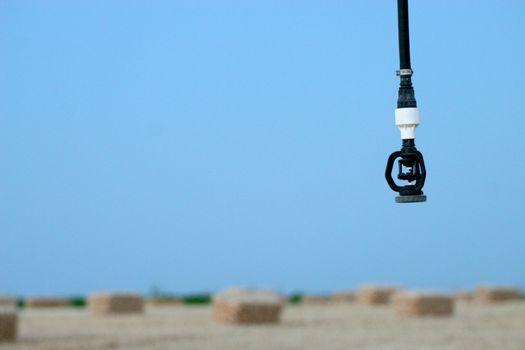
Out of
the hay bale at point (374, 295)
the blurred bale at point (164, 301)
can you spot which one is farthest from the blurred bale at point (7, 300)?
the hay bale at point (374, 295)

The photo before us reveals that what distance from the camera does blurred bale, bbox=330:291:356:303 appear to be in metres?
Answer: 35.9

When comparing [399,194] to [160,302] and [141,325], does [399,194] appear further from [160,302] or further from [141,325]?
[160,302]

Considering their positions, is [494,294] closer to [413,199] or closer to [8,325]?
[8,325]

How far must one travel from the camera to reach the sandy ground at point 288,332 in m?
17.5

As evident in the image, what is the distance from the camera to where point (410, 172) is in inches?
289

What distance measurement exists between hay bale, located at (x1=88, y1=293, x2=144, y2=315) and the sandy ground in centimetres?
67

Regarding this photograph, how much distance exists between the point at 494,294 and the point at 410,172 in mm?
25323

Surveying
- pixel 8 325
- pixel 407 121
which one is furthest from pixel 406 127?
pixel 8 325

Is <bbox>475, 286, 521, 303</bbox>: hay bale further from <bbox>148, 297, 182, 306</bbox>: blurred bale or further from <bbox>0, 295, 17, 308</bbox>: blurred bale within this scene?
<bbox>0, 295, 17, 308</bbox>: blurred bale

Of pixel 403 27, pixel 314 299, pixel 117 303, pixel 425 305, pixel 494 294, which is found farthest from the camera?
pixel 314 299

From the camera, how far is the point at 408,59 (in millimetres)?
7387

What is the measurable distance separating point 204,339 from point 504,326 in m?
5.77

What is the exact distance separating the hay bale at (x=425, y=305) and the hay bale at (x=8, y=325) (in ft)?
29.5

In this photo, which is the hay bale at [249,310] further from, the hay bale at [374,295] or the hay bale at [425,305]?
the hay bale at [374,295]
